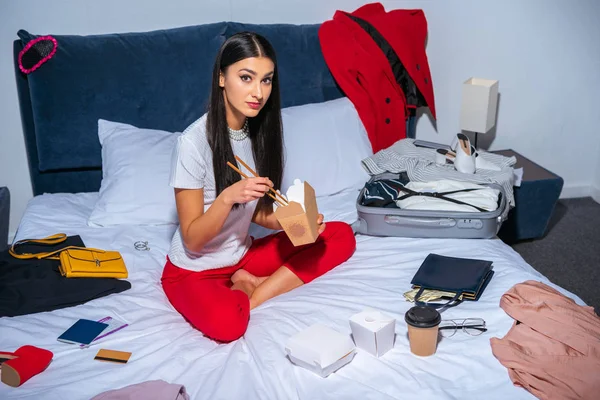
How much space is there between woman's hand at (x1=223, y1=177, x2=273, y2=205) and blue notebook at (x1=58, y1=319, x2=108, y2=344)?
51cm

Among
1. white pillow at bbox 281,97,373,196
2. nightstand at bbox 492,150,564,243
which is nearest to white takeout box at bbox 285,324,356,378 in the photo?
white pillow at bbox 281,97,373,196

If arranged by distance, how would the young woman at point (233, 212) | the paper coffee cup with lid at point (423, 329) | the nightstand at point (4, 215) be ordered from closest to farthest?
the paper coffee cup with lid at point (423, 329) → the young woman at point (233, 212) → the nightstand at point (4, 215)

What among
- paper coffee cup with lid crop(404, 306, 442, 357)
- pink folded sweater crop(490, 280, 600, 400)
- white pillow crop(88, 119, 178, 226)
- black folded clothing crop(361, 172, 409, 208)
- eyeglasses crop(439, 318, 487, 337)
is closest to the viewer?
pink folded sweater crop(490, 280, 600, 400)

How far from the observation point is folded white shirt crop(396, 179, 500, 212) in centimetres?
240

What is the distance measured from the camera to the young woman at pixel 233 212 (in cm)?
192

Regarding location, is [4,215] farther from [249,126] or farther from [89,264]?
[249,126]

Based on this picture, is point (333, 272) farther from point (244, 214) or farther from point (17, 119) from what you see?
point (17, 119)

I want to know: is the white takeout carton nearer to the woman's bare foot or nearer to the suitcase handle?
the woman's bare foot

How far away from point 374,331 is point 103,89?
171 centimetres

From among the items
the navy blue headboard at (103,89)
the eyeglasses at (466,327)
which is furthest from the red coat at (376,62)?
the eyeglasses at (466,327)

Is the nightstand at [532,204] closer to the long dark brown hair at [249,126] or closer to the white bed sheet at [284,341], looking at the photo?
the white bed sheet at [284,341]

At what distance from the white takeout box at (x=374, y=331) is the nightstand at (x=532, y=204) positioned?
5.08 feet

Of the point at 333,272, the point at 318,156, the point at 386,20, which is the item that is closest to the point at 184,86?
the point at 318,156

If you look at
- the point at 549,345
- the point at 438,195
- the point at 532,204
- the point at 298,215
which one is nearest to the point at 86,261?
the point at 298,215
